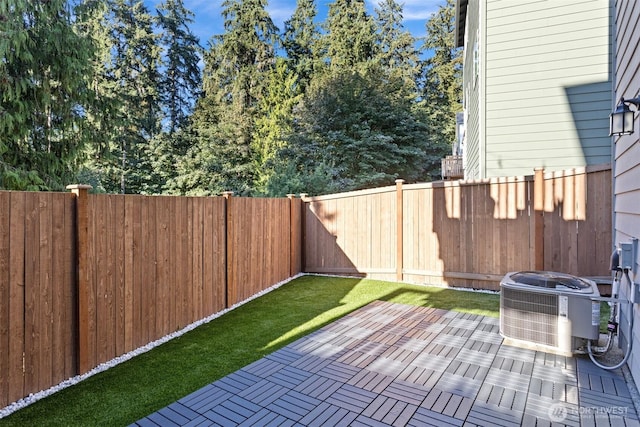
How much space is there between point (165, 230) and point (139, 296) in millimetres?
768

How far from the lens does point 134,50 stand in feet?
65.3

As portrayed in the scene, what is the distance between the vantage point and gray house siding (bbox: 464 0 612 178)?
5.38 meters

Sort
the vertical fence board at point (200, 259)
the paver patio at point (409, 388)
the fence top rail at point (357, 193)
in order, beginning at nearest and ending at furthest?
the paver patio at point (409, 388) < the vertical fence board at point (200, 259) < the fence top rail at point (357, 193)

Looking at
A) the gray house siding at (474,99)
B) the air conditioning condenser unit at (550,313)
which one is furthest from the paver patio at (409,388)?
the gray house siding at (474,99)

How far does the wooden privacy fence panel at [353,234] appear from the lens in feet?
21.2

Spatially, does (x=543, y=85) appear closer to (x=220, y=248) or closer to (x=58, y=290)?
(x=220, y=248)

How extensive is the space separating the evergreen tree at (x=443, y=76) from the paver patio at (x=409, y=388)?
702 inches

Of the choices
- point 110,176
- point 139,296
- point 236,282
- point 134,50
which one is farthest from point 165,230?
point 134,50

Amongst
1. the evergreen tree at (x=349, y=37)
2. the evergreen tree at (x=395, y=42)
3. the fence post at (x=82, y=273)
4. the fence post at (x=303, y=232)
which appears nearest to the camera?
the fence post at (x=82, y=273)

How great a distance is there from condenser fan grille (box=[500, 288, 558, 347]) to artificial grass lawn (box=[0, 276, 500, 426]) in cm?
112

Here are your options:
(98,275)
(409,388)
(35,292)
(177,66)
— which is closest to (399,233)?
(409,388)

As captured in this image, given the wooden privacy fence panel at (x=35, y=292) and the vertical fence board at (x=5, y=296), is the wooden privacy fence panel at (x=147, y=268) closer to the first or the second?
the wooden privacy fence panel at (x=35, y=292)

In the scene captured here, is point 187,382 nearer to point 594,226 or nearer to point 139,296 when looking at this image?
point 139,296

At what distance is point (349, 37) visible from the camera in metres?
20.6
